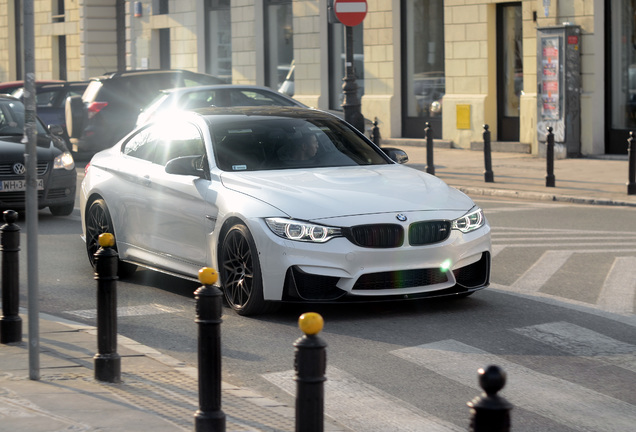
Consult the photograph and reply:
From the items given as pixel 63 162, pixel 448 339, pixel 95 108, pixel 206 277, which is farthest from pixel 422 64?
pixel 206 277

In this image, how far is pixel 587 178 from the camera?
17.9 meters

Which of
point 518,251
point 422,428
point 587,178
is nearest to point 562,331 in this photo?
point 422,428

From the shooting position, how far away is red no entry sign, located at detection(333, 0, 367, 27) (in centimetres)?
1816

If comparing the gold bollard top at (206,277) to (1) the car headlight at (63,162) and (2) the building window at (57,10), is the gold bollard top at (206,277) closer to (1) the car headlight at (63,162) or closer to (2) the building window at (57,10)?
(1) the car headlight at (63,162)

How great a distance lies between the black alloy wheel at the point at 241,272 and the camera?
316 inches

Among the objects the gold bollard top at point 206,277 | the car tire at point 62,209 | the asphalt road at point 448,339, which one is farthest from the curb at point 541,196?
the gold bollard top at point 206,277

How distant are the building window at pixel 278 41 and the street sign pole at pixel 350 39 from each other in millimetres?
11203

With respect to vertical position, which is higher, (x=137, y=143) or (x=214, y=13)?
(x=214, y=13)

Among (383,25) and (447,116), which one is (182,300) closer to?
(447,116)

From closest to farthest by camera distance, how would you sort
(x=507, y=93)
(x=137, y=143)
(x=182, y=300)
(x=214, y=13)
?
(x=182, y=300) < (x=137, y=143) < (x=507, y=93) < (x=214, y=13)

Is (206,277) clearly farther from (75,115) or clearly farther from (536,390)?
(75,115)

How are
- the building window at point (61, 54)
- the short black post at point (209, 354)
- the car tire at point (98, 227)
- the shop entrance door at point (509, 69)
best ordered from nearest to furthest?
1. the short black post at point (209, 354)
2. the car tire at point (98, 227)
3. the shop entrance door at point (509, 69)
4. the building window at point (61, 54)

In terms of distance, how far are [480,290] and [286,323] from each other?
1767 millimetres

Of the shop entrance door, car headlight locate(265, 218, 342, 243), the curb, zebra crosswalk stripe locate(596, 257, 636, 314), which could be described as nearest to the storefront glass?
the shop entrance door
